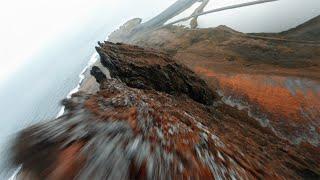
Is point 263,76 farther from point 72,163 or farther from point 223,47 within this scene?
point 72,163

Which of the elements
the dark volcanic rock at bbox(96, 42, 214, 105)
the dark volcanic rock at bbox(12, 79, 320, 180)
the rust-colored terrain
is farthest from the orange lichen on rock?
the dark volcanic rock at bbox(12, 79, 320, 180)

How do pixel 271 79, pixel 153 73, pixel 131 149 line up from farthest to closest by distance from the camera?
pixel 271 79, pixel 153 73, pixel 131 149

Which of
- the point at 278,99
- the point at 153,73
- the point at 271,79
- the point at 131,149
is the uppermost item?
the point at 131,149

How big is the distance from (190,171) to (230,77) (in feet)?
63.2

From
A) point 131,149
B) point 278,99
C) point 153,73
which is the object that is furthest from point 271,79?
point 131,149

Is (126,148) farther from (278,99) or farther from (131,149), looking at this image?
(278,99)

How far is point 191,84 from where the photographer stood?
24.3m

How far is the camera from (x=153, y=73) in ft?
76.5

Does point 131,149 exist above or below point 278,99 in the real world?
above

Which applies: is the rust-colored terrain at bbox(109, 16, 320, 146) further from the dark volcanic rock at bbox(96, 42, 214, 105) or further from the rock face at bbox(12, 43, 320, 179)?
the rock face at bbox(12, 43, 320, 179)

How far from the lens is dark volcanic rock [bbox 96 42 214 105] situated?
2250 cm

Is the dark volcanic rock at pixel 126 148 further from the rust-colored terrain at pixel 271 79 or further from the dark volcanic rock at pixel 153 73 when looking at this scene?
the dark volcanic rock at pixel 153 73

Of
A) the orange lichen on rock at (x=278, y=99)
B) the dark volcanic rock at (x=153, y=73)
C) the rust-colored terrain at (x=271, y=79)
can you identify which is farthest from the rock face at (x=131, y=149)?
the dark volcanic rock at (x=153, y=73)

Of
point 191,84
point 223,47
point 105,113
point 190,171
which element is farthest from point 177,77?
point 223,47
